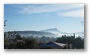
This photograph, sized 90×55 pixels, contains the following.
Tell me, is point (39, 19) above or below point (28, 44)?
above

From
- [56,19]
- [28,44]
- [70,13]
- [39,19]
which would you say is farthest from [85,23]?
[28,44]

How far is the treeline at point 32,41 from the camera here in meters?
2.26

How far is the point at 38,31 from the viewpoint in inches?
89.8

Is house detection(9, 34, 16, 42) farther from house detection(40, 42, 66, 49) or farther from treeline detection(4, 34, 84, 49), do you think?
house detection(40, 42, 66, 49)

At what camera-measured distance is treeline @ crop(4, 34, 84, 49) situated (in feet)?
7.42

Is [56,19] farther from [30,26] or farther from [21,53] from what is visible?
[21,53]

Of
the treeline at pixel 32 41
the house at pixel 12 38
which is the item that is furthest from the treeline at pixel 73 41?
the house at pixel 12 38

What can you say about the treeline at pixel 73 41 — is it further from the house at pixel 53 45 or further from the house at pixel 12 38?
the house at pixel 12 38

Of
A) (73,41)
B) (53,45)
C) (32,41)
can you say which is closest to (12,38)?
(32,41)

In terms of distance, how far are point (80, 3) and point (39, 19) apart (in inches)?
25.6

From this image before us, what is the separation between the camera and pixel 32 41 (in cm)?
228

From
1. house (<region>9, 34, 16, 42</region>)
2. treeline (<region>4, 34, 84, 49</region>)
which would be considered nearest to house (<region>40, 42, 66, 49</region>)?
treeline (<region>4, 34, 84, 49</region>)

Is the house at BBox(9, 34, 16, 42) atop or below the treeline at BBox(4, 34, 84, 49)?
atop

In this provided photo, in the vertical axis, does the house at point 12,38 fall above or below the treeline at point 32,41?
above
